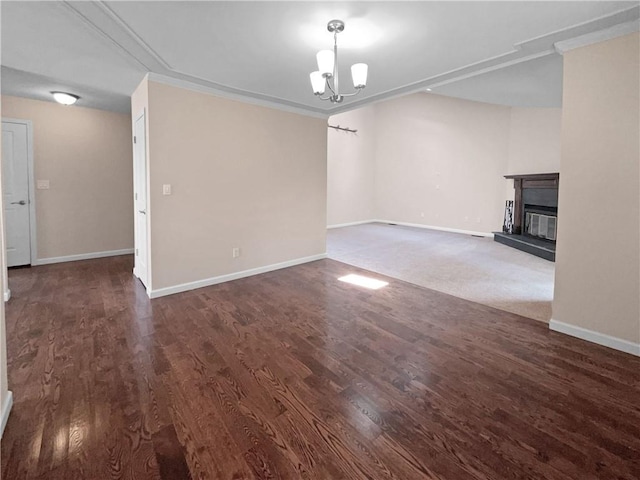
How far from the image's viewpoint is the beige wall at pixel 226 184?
3.56 metres

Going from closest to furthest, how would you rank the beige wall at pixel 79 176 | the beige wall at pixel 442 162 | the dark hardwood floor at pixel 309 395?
the dark hardwood floor at pixel 309 395 < the beige wall at pixel 79 176 < the beige wall at pixel 442 162

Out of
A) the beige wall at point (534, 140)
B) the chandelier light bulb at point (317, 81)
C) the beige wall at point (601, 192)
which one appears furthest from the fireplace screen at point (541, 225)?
the chandelier light bulb at point (317, 81)

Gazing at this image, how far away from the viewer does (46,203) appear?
482cm

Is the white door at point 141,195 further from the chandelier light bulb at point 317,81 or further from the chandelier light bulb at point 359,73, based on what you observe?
the chandelier light bulb at point 359,73

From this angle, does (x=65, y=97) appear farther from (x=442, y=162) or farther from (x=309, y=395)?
(x=442, y=162)

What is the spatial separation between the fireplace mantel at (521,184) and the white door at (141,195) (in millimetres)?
7128

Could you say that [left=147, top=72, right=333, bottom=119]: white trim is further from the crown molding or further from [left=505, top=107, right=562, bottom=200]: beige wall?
[left=505, top=107, right=562, bottom=200]: beige wall

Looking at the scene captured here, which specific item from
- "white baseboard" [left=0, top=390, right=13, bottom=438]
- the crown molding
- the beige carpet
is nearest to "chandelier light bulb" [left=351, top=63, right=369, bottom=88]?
the crown molding

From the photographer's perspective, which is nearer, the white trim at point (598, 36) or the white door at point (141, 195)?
the white trim at point (598, 36)

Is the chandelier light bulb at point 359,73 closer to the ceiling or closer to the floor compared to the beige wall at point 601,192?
closer to the ceiling

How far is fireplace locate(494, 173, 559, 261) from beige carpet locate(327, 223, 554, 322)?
224 mm

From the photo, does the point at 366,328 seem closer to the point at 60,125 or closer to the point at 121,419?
the point at 121,419

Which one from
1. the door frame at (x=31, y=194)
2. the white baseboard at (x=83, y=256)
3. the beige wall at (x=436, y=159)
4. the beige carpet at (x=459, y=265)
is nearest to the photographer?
the beige carpet at (x=459, y=265)

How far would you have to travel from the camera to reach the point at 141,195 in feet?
12.6
